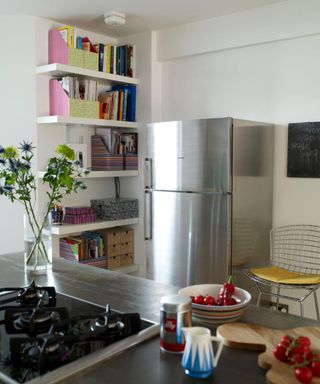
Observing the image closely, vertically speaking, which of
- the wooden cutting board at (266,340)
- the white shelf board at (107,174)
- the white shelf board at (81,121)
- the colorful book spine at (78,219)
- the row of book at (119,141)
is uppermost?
the white shelf board at (81,121)

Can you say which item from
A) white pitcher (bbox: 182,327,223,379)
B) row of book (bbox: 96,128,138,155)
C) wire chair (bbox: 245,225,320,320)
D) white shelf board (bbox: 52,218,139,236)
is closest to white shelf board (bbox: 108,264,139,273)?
white shelf board (bbox: 52,218,139,236)

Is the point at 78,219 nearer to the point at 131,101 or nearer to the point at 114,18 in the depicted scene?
the point at 131,101

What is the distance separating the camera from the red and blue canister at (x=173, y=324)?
1.17m

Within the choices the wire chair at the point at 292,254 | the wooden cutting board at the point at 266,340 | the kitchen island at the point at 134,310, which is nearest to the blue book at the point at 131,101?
the wire chair at the point at 292,254

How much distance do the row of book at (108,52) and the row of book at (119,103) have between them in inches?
6.4

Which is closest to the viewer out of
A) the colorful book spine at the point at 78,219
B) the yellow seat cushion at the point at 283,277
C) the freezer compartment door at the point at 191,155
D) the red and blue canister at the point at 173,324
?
the red and blue canister at the point at 173,324

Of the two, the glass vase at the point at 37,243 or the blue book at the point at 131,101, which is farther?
the blue book at the point at 131,101

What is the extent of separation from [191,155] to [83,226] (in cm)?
115

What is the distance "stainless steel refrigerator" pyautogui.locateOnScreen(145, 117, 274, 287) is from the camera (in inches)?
125

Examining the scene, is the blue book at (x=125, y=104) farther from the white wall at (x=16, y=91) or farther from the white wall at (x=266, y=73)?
the white wall at (x=16, y=91)

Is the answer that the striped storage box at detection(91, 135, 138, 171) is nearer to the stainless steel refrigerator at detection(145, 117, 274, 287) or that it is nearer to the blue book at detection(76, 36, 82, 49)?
the stainless steel refrigerator at detection(145, 117, 274, 287)

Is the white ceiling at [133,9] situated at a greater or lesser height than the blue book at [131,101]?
greater

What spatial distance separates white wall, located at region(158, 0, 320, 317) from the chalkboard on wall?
7cm

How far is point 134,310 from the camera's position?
1499 mm
